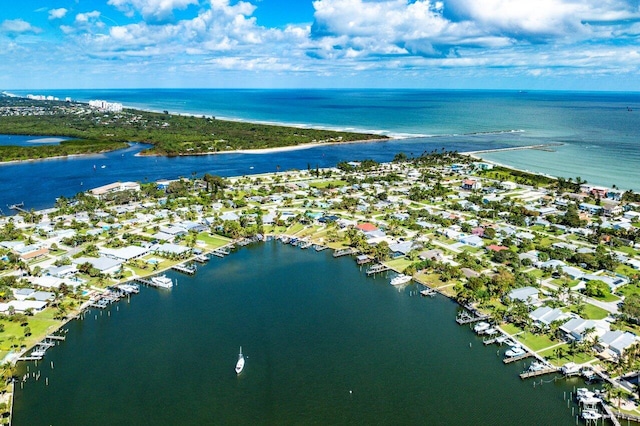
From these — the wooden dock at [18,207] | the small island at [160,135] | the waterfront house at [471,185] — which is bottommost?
the wooden dock at [18,207]

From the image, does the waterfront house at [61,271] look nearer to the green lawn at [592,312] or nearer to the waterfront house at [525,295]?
the waterfront house at [525,295]

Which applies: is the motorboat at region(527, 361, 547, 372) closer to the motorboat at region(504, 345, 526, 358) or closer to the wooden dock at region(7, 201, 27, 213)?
the motorboat at region(504, 345, 526, 358)

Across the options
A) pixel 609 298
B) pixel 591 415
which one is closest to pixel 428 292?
pixel 609 298

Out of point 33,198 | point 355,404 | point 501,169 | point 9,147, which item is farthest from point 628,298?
point 9,147

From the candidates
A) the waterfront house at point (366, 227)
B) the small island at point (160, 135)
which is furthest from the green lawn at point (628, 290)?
the small island at point (160, 135)

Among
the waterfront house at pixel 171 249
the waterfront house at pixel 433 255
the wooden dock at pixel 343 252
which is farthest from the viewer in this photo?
the wooden dock at pixel 343 252

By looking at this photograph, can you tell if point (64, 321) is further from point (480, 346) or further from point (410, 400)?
point (480, 346)
